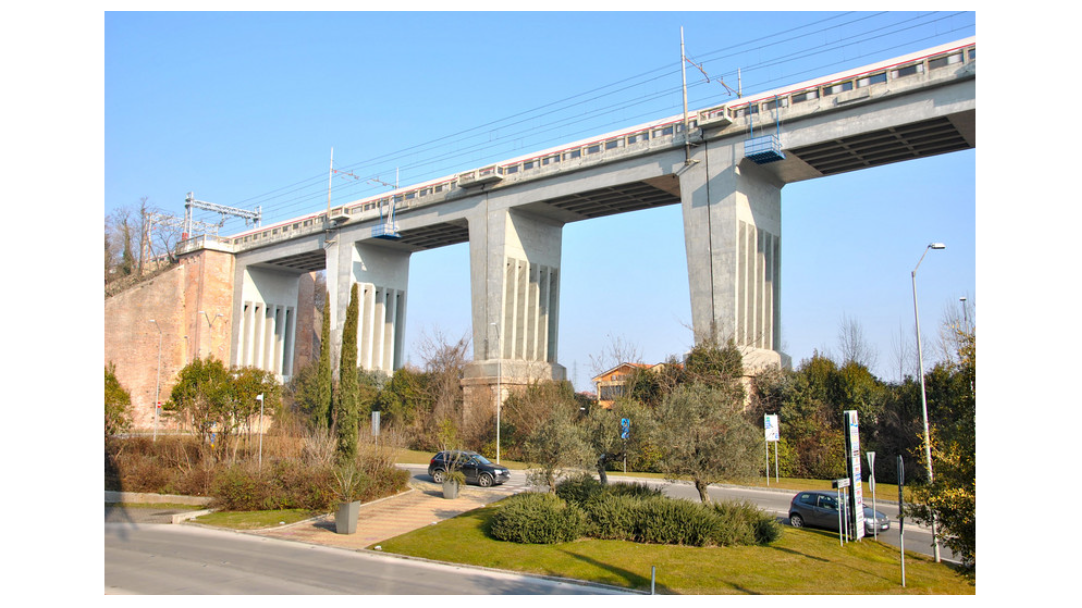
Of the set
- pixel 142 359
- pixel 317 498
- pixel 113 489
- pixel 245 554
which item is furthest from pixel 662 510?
pixel 142 359

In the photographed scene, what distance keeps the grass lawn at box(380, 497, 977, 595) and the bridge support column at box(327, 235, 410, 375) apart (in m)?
44.8

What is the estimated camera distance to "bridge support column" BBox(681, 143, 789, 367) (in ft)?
131

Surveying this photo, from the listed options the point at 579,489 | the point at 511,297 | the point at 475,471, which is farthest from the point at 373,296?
the point at 579,489

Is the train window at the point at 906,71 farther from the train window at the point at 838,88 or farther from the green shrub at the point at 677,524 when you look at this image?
the green shrub at the point at 677,524

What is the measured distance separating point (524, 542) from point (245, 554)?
273 inches

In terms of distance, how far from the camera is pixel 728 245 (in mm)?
40062

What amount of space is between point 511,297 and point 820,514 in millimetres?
33715

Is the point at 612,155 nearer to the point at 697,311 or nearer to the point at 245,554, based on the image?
the point at 697,311

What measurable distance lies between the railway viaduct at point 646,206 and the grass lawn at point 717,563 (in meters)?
23.0

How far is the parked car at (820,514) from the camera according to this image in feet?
67.6

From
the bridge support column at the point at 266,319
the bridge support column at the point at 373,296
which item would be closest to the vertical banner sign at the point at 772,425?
the bridge support column at the point at 373,296

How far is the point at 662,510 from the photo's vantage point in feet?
60.7

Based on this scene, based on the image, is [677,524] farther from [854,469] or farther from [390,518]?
[390,518]

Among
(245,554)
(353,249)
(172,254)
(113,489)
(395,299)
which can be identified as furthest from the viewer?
(172,254)
